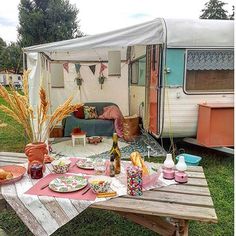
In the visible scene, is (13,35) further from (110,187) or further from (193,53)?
(110,187)

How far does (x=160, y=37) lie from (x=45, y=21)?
562 inches

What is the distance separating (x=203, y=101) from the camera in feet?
13.8

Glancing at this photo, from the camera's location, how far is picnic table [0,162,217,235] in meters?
1.43

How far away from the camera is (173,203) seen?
152cm

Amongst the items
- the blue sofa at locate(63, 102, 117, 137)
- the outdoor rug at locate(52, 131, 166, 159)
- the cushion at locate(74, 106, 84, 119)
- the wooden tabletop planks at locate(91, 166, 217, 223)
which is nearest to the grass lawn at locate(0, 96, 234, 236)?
the wooden tabletop planks at locate(91, 166, 217, 223)

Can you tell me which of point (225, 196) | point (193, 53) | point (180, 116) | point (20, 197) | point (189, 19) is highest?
point (189, 19)

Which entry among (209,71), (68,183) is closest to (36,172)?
(68,183)

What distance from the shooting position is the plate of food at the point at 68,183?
1.66 m

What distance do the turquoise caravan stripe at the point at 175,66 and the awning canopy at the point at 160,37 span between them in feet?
0.35

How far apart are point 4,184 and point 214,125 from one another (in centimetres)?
318

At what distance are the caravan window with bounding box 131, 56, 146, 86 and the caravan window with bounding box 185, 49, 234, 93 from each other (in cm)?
129

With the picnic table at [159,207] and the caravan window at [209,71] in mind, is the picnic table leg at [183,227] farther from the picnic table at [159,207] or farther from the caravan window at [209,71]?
the caravan window at [209,71]

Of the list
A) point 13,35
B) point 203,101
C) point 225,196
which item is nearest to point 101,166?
point 225,196

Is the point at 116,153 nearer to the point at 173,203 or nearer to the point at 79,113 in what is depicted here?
the point at 173,203
